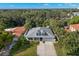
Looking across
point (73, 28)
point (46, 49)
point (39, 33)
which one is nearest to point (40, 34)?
point (39, 33)

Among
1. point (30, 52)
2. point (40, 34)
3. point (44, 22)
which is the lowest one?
point (30, 52)

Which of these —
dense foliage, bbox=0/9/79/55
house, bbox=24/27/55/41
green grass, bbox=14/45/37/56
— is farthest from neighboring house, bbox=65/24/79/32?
green grass, bbox=14/45/37/56

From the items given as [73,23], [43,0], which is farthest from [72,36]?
[43,0]

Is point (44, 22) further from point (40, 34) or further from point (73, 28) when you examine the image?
point (73, 28)

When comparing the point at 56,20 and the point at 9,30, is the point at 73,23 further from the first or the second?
the point at 9,30

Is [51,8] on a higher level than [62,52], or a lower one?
Answer: higher

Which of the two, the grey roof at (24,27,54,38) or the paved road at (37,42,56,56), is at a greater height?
the grey roof at (24,27,54,38)

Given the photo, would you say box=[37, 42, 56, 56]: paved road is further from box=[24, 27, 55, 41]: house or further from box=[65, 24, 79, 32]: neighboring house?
box=[65, 24, 79, 32]: neighboring house

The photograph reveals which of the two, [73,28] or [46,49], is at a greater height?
[73,28]
